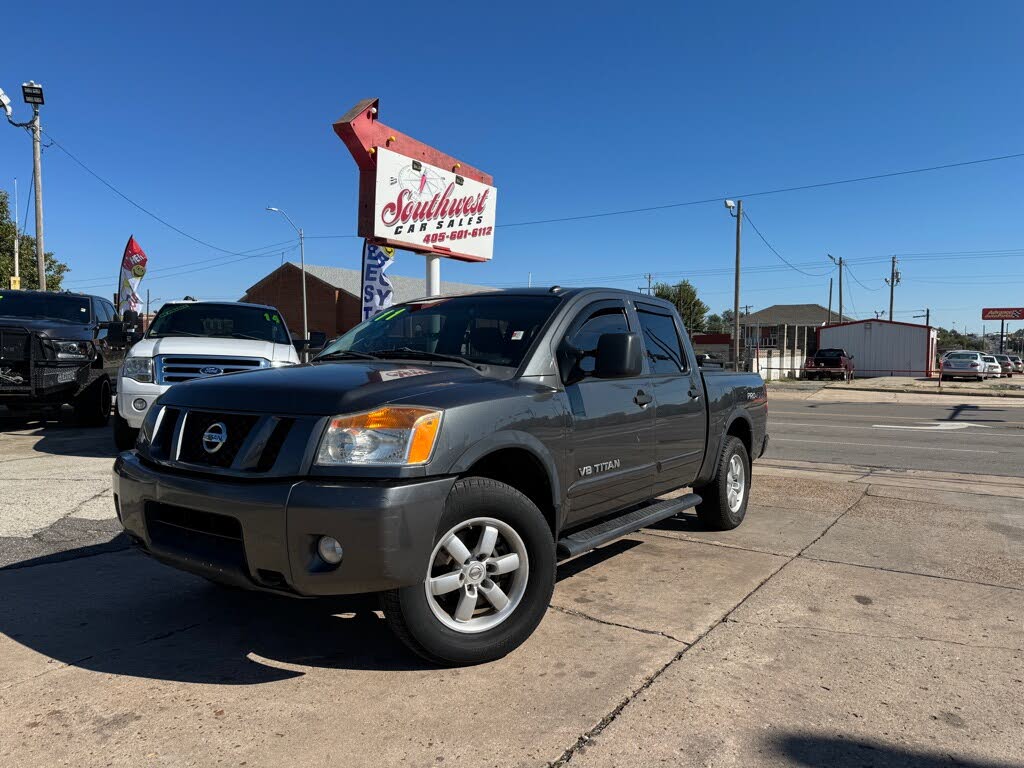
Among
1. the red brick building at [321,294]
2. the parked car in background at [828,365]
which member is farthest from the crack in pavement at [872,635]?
the red brick building at [321,294]

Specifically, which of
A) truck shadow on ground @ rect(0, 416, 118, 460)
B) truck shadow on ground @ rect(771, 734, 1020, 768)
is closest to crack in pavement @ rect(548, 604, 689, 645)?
truck shadow on ground @ rect(771, 734, 1020, 768)

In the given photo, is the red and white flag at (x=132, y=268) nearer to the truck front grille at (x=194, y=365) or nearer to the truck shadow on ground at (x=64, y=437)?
the truck shadow on ground at (x=64, y=437)

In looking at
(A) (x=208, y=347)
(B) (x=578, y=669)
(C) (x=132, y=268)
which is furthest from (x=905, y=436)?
(C) (x=132, y=268)

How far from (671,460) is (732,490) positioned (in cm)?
133

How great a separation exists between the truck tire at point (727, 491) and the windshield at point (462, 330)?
221cm

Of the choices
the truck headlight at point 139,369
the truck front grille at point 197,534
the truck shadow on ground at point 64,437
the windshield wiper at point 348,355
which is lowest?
the truck shadow on ground at point 64,437

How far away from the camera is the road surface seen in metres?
10.5

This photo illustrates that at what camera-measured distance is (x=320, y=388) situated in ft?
10.2

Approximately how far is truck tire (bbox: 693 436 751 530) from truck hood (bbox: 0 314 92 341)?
8735mm

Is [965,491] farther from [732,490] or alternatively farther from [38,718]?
[38,718]

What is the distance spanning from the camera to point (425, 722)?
274cm

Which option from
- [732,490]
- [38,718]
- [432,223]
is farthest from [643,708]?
[432,223]

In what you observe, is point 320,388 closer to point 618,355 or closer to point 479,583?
point 479,583

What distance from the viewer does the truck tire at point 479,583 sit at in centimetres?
300
